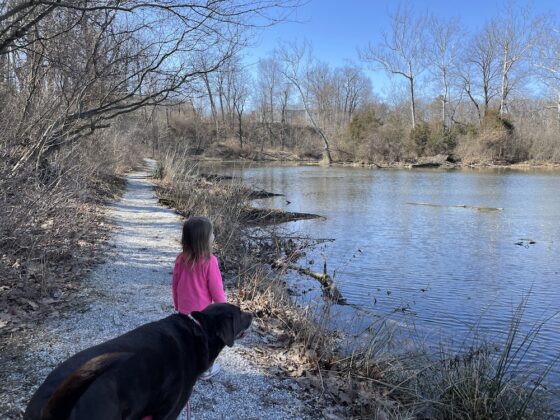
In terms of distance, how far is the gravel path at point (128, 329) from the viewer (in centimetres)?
387

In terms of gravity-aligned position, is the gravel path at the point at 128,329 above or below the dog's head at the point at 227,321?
below

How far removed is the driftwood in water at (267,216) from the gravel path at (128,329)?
14.3 feet

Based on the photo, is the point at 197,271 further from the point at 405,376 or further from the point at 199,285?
the point at 405,376

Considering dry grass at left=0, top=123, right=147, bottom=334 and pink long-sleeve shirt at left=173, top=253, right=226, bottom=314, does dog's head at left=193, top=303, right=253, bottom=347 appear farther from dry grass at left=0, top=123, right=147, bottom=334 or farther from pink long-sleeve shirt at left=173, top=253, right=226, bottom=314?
dry grass at left=0, top=123, right=147, bottom=334

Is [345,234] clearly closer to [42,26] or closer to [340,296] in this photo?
[340,296]

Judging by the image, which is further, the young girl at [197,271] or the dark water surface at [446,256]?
the dark water surface at [446,256]

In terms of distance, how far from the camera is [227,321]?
321 cm

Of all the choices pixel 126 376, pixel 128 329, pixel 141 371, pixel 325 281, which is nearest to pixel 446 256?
pixel 325 281

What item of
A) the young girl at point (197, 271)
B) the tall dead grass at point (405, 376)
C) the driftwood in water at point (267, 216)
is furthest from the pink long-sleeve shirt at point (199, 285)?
the driftwood in water at point (267, 216)

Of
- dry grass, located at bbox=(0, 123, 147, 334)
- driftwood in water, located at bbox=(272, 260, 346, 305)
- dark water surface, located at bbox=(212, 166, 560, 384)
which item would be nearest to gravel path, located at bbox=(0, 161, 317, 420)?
dry grass, located at bbox=(0, 123, 147, 334)

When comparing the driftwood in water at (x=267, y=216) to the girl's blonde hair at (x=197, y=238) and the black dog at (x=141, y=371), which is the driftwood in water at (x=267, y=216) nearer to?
the girl's blonde hair at (x=197, y=238)

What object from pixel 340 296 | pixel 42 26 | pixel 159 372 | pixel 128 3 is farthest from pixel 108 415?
pixel 42 26

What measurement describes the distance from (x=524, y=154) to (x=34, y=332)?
47.4 m

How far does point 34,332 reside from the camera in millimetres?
4922
